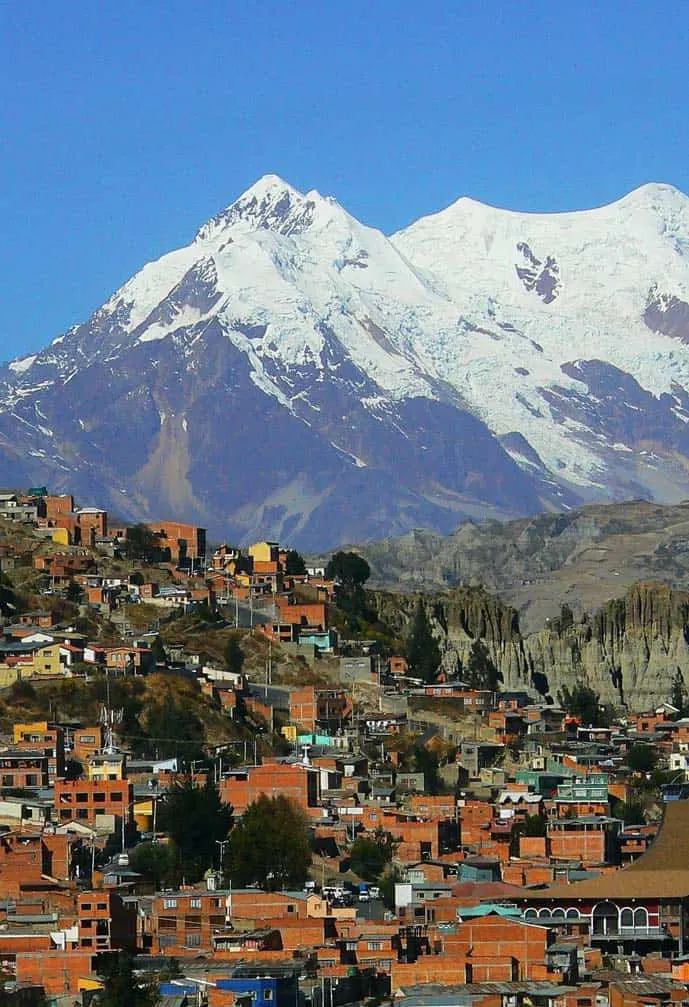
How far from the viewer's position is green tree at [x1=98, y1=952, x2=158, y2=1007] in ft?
218

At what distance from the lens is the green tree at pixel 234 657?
128875mm

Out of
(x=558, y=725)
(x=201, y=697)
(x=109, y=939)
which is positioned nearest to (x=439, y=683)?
(x=558, y=725)

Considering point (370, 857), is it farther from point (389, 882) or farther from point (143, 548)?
point (143, 548)

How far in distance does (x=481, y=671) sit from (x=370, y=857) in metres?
55.1

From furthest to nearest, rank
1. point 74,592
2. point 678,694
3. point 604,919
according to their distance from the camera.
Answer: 1. point 678,694
2. point 74,592
3. point 604,919

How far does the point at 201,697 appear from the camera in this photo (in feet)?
390

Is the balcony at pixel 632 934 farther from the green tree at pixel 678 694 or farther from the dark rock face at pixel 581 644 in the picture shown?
the dark rock face at pixel 581 644

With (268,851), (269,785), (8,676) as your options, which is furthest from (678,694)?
(268,851)

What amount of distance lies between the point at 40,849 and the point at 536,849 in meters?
16.4

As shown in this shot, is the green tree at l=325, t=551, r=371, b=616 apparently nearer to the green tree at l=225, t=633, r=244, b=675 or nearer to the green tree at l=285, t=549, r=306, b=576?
the green tree at l=285, t=549, r=306, b=576

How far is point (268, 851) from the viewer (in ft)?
298

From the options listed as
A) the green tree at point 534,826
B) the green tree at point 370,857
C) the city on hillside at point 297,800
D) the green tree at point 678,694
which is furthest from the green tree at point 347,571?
the green tree at point 370,857

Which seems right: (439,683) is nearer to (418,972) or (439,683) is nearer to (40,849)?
(40,849)

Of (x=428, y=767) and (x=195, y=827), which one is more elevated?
(x=428, y=767)
